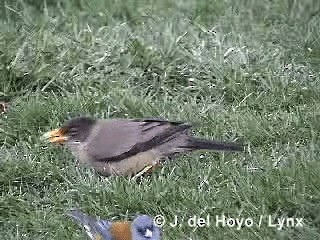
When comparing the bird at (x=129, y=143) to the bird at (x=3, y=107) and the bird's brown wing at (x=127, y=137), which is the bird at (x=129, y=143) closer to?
the bird's brown wing at (x=127, y=137)

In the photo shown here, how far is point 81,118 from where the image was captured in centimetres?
450

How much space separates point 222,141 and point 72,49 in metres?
1.82

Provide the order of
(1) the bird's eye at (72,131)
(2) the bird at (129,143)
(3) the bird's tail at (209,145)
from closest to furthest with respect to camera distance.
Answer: (2) the bird at (129,143), (3) the bird's tail at (209,145), (1) the bird's eye at (72,131)

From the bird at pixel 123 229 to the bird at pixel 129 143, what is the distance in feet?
1.72

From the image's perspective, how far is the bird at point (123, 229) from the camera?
11.9ft

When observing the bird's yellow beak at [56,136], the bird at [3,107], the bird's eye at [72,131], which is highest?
the bird's eye at [72,131]

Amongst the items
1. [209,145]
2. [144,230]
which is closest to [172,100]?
[209,145]

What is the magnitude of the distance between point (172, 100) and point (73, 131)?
941 millimetres

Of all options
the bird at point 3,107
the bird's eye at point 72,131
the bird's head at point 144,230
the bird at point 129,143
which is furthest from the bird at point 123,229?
the bird at point 3,107

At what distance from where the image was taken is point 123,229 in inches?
144

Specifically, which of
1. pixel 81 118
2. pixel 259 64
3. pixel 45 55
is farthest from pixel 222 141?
pixel 45 55

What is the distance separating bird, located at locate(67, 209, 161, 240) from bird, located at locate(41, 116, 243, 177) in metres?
0.52

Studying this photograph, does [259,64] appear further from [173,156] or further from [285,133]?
[173,156]

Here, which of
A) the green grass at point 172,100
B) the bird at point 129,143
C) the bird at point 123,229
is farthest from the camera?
the bird at point 129,143
